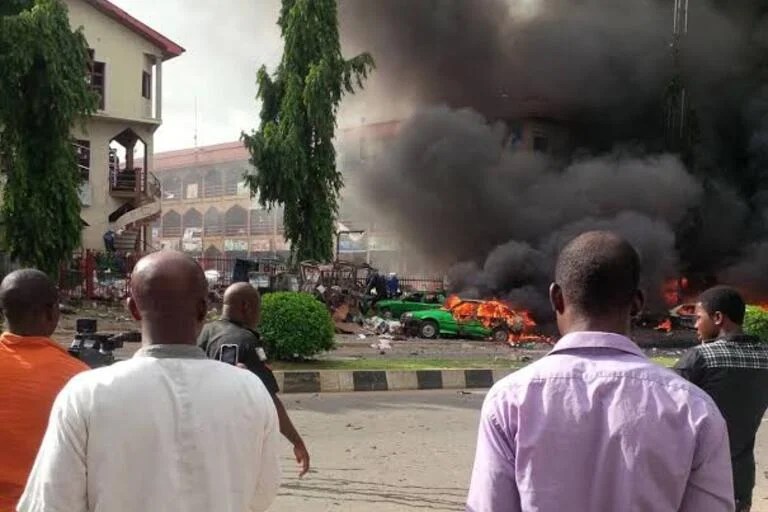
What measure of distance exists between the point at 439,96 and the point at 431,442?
2427 centimetres


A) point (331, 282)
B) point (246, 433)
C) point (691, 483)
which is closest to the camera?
point (691, 483)

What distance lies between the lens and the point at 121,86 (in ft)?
94.1

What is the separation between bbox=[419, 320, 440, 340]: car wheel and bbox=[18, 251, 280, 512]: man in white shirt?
17.3m

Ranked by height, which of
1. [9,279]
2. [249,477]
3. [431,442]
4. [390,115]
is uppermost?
[390,115]

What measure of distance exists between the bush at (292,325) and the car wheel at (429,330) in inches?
320

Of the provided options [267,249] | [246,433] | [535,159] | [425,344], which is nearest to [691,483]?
[246,433]

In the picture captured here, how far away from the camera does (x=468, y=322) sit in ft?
63.6

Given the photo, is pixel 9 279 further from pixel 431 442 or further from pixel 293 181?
pixel 293 181

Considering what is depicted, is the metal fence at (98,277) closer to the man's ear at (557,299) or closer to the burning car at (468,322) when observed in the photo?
the burning car at (468,322)

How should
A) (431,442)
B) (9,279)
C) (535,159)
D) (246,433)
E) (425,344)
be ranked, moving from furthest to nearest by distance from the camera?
(535,159), (425,344), (431,442), (9,279), (246,433)

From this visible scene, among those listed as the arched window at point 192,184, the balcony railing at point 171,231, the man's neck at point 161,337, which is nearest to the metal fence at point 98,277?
the man's neck at point 161,337

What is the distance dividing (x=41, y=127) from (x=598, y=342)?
1633 centimetres

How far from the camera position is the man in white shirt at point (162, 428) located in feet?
5.88

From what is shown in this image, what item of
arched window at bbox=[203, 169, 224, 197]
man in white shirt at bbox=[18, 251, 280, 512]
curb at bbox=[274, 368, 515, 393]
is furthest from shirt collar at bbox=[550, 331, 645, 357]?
arched window at bbox=[203, 169, 224, 197]
